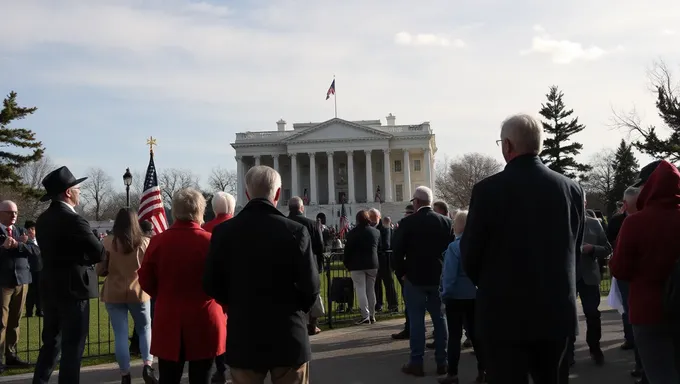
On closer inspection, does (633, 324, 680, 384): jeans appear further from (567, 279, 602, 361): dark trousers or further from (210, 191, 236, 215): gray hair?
(210, 191, 236, 215): gray hair

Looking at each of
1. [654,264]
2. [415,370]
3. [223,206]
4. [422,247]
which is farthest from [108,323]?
[654,264]

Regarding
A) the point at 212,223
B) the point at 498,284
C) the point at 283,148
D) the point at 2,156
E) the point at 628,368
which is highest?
the point at 283,148

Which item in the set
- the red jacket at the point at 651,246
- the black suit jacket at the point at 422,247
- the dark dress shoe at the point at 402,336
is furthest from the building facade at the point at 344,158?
the red jacket at the point at 651,246

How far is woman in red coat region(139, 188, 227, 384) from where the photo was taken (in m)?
4.90

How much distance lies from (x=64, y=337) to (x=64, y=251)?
85cm

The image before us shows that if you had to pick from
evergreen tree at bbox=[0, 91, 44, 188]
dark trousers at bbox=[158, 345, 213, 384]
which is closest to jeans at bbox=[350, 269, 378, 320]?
dark trousers at bbox=[158, 345, 213, 384]

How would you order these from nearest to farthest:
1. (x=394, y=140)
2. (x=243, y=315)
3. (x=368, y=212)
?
1. (x=243, y=315)
2. (x=368, y=212)
3. (x=394, y=140)

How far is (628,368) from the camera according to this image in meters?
7.78

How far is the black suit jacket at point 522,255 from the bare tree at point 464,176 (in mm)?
93223

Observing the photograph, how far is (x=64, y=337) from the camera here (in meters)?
6.09

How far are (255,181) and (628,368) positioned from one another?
5972 mm

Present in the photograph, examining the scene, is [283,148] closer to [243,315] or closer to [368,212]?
[368,212]

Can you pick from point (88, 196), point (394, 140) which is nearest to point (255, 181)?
point (394, 140)

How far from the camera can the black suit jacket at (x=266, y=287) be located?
395cm
